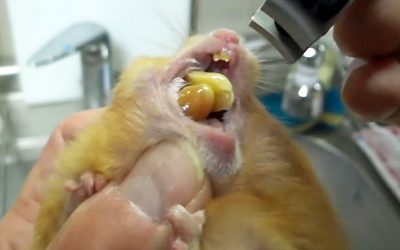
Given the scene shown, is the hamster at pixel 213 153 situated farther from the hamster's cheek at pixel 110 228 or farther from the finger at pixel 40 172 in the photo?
the finger at pixel 40 172

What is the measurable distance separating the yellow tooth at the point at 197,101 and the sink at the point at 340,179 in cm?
49

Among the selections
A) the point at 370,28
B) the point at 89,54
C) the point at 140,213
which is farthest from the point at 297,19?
the point at 89,54

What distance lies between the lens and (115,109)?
1.64ft

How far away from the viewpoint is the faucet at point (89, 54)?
0.92 m

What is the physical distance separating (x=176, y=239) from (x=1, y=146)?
629mm

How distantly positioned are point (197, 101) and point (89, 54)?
50 centimetres

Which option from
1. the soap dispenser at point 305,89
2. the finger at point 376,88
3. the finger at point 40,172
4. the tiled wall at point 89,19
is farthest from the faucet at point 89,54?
the finger at point 376,88

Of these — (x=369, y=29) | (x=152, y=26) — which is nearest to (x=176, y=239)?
(x=369, y=29)

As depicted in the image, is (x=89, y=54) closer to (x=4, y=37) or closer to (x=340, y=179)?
(x=4, y=37)

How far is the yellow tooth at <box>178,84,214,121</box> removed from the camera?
0.46 meters

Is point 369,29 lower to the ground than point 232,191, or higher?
higher

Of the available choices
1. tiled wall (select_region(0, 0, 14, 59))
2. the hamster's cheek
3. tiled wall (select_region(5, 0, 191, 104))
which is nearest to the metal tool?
the hamster's cheek

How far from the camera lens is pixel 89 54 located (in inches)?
36.9

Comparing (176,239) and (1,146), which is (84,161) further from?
(1,146)
